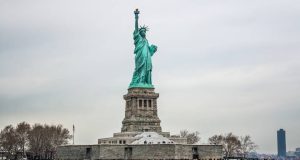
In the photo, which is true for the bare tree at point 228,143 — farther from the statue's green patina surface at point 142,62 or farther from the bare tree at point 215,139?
the statue's green patina surface at point 142,62

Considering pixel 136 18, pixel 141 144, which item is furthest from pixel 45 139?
pixel 141 144

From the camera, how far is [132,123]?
10481 cm

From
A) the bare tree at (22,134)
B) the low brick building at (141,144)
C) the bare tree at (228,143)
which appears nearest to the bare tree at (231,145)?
the bare tree at (228,143)

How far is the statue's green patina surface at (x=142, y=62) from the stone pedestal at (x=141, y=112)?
58.0 inches

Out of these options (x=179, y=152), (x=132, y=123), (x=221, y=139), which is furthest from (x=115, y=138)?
(x=221, y=139)

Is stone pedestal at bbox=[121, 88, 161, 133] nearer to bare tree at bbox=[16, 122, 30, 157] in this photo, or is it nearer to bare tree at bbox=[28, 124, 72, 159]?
bare tree at bbox=[28, 124, 72, 159]

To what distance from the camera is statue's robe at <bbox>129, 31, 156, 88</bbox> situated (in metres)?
107

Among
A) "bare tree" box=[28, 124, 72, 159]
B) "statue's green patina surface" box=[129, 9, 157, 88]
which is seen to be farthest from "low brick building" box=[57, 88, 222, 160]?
"bare tree" box=[28, 124, 72, 159]

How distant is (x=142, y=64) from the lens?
10744 cm

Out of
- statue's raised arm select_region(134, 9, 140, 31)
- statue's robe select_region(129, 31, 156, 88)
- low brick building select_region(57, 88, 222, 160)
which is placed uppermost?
statue's raised arm select_region(134, 9, 140, 31)

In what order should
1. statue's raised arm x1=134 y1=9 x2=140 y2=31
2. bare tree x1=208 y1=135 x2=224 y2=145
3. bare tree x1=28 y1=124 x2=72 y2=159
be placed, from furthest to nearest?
bare tree x1=208 y1=135 x2=224 y2=145 < bare tree x1=28 y1=124 x2=72 y2=159 < statue's raised arm x1=134 y1=9 x2=140 y2=31

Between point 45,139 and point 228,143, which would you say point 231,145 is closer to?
point 228,143

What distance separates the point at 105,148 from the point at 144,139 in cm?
712

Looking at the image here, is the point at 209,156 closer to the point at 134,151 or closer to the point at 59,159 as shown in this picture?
the point at 134,151
